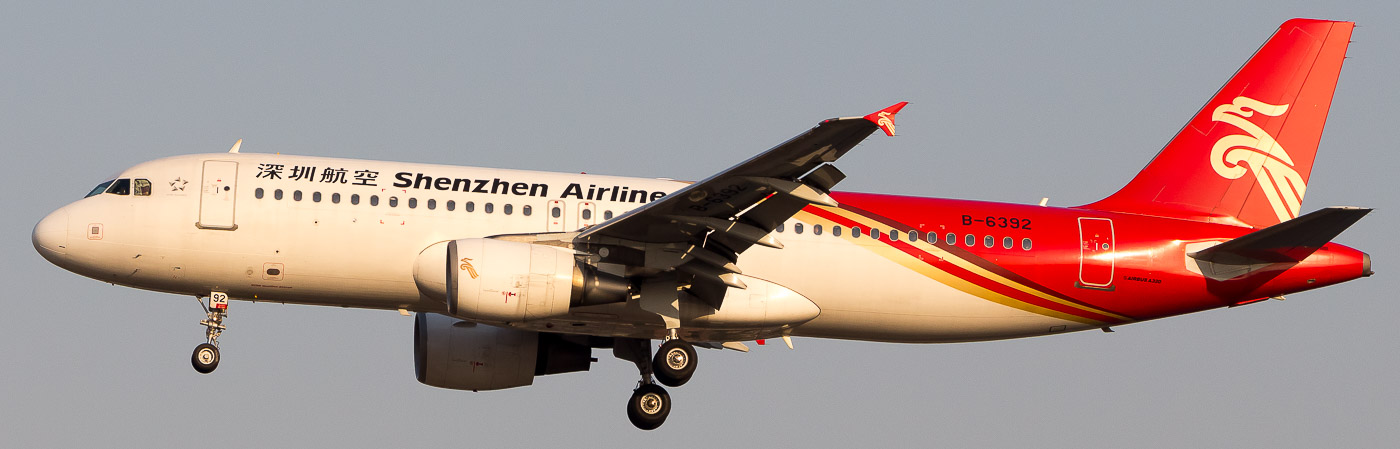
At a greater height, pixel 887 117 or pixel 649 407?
pixel 887 117

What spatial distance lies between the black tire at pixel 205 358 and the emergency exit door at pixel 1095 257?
49.9ft

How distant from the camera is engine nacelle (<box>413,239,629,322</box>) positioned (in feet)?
83.7

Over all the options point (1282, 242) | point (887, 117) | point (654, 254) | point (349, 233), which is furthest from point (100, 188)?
point (1282, 242)

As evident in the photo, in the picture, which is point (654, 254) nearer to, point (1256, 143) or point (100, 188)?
point (100, 188)

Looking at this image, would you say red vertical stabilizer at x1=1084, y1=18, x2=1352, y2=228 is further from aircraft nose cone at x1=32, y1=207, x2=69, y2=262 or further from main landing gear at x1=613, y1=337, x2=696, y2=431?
aircraft nose cone at x1=32, y1=207, x2=69, y2=262

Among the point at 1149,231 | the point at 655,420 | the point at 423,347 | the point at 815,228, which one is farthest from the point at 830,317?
the point at 423,347

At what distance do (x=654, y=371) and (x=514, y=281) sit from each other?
4.20m

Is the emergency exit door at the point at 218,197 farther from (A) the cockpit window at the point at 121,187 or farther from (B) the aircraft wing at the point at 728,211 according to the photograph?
(B) the aircraft wing at the point at 728,211

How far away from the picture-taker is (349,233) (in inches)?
1071

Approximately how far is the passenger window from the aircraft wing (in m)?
7.57

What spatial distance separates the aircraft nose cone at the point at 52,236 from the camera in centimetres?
2752

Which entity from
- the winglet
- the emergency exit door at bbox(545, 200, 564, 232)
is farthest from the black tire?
the winglet

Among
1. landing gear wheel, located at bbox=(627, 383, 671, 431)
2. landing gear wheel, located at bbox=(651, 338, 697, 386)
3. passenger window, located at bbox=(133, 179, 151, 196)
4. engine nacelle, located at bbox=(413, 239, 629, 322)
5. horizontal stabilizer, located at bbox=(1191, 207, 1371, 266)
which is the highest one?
passenger window, located at bbox=(133, 179, 151, 196)

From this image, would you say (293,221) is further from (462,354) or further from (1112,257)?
(1112,257)
